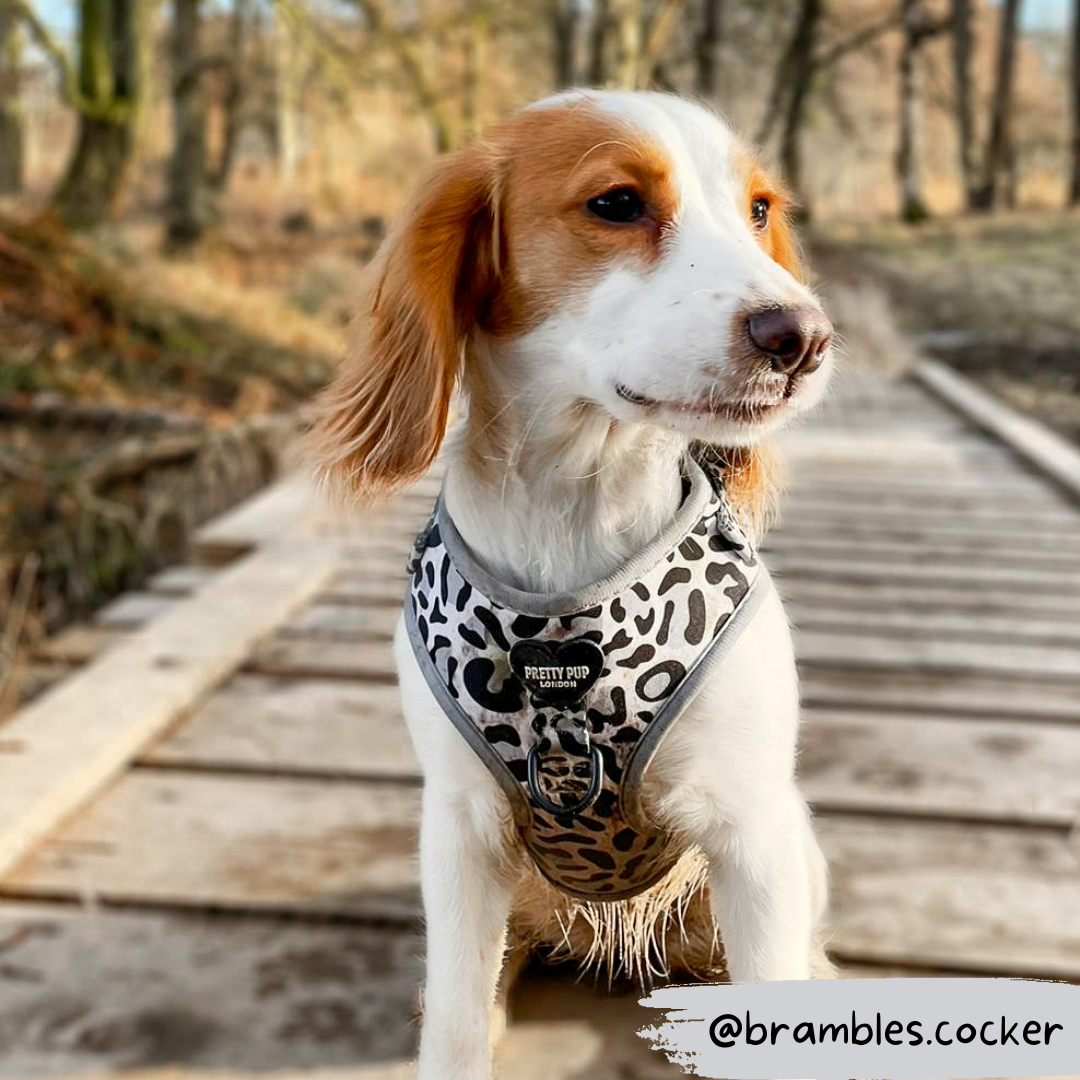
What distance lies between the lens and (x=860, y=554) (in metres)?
4.15

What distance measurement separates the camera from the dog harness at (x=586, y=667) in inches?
55.9

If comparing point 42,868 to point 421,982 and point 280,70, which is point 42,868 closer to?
point 421,982

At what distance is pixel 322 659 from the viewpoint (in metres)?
3.13

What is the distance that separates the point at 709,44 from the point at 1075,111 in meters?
7.72

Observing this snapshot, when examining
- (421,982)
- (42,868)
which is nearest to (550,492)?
(421,982)

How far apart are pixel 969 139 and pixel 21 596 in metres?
21.2

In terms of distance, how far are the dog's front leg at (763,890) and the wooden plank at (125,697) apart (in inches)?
50.8

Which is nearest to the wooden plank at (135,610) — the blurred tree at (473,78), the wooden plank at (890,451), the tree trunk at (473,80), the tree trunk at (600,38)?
the wooden plank at (890,451)

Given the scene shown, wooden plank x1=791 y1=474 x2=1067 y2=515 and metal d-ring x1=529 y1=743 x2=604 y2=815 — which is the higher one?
metal d-ring x1=529 y1=743 x2=604 y2=815

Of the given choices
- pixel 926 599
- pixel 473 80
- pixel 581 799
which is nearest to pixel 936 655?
pixel 926 599

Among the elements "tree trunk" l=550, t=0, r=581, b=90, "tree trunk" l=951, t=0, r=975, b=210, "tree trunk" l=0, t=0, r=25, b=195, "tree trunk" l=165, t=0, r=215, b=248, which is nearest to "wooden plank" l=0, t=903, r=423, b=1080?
"tree trunk" l=0, t=0, r=25, b=195

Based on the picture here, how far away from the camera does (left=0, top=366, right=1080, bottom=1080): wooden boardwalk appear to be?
1790mm

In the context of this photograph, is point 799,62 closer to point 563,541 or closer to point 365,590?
point 365,590

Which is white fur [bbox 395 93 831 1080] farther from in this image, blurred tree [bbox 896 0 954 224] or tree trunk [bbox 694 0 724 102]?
blurred tree [bbox 896 0 954 224]
